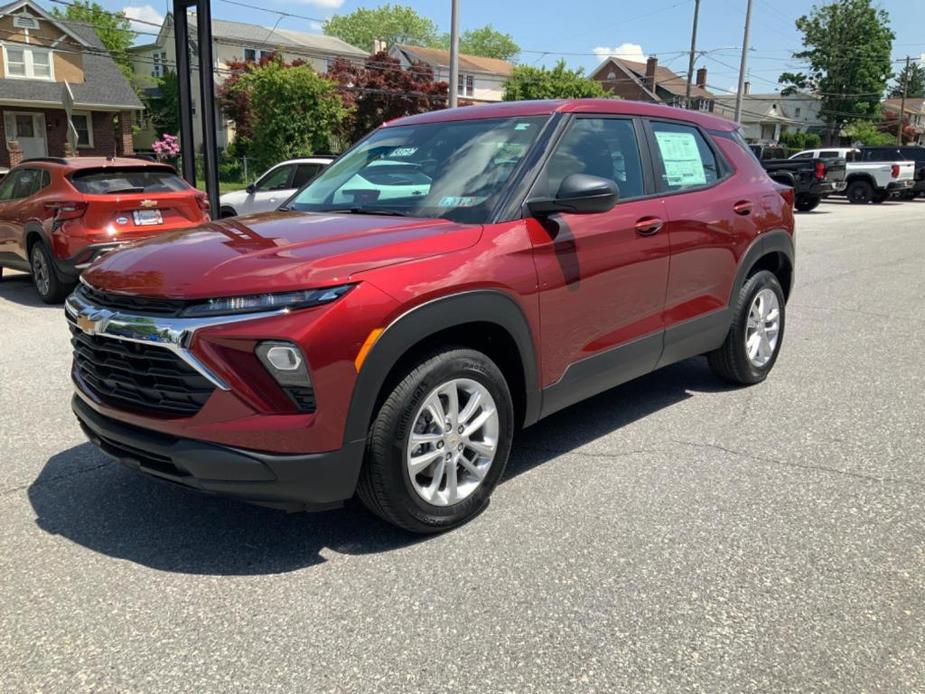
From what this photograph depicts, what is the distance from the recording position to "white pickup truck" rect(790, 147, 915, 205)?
26578 mm

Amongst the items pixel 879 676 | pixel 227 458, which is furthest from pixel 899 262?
pixel 227 458

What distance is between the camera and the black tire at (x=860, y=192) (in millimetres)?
27672

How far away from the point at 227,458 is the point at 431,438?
82cm

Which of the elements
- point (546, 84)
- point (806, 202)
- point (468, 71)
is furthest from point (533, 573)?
point (468, 71)

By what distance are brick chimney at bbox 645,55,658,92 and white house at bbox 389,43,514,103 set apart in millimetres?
13052

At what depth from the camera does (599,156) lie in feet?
13.5

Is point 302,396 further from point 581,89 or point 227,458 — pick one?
point 581,89

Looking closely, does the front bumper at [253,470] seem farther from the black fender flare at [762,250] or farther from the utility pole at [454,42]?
the utility pole at [454,42]

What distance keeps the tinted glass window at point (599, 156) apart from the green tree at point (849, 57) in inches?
2994

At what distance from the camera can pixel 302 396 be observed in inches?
111

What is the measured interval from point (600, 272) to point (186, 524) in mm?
2239

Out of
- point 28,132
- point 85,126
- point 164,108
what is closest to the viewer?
point 28,132

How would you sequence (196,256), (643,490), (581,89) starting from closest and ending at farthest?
(196,256) → (643,490) → (581,89)

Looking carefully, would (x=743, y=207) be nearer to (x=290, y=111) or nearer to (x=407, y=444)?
(x=407, y=444)
